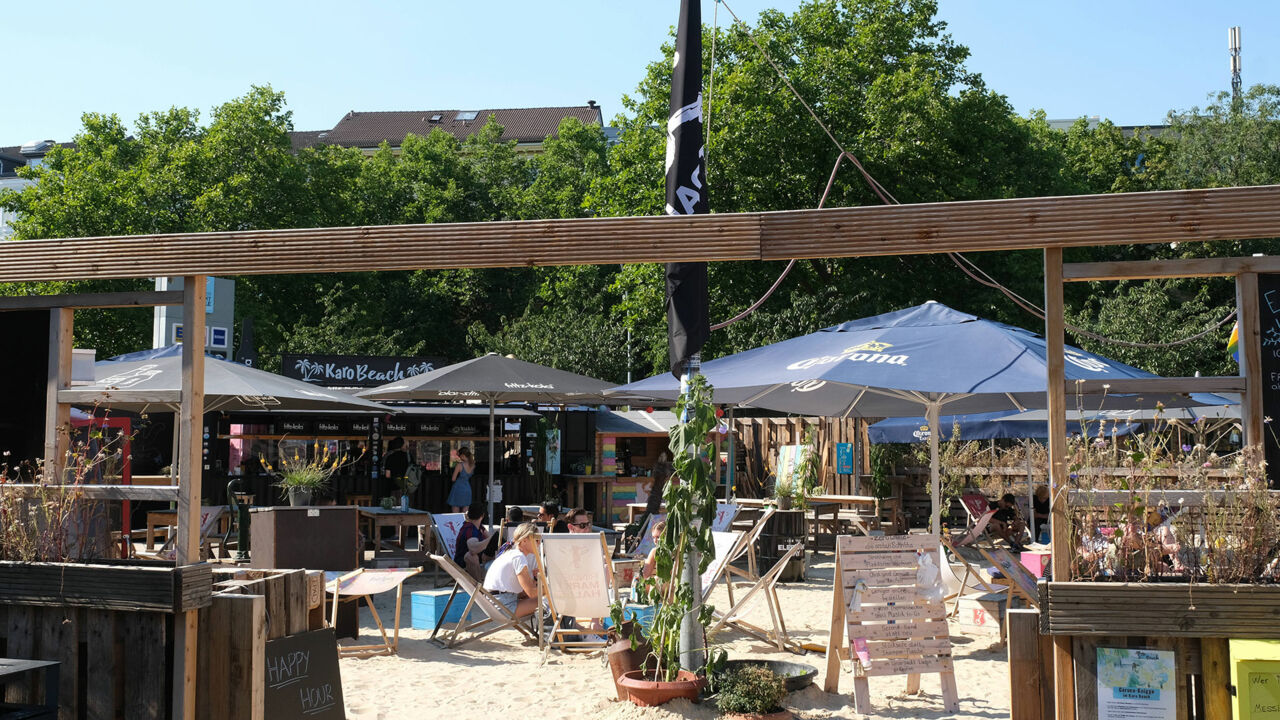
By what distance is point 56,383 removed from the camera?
4.04 meters

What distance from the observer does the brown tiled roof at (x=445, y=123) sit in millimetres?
58312

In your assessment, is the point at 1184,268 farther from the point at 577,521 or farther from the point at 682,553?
the point at 577,521

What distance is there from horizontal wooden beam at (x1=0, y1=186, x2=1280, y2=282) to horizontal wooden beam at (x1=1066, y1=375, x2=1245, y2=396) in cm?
42

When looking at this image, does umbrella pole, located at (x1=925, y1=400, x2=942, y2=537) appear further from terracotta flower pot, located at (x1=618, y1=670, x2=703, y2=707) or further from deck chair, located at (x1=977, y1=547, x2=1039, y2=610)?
terracotta flower pot, located at (x1=618, y1=670, x2=703, y2=707)

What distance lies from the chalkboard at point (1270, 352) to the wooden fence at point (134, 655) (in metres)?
3.33

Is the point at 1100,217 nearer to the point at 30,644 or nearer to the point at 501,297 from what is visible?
the point at 30,644

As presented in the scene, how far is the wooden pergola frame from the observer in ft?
11.1

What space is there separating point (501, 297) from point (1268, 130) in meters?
24.3

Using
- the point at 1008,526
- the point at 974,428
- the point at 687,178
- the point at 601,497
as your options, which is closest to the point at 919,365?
the point at 687,178

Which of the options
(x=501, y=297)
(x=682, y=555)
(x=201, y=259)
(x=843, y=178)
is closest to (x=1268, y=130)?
(x=843, y=178)

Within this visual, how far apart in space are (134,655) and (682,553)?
2400 mm

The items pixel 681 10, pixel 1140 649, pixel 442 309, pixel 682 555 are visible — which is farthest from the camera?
A: pixel 442 309

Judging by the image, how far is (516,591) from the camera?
7402 mm

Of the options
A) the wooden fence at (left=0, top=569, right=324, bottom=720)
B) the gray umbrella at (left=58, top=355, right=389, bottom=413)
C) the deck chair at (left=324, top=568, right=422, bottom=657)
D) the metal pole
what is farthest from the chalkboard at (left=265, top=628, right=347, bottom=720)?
the gray umbrella at (left=58, top=355, right=389, bottom=413)
